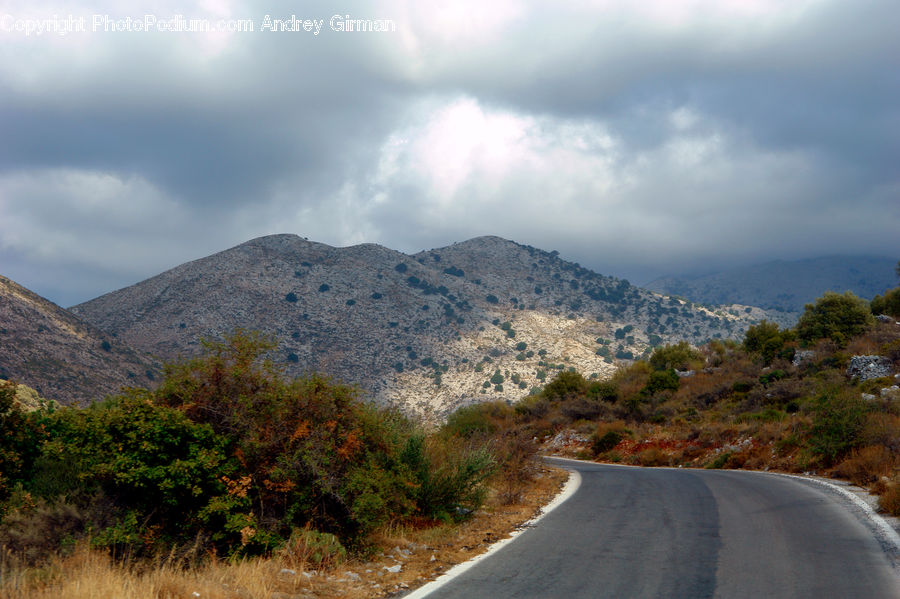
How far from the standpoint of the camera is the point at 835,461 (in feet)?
55.5

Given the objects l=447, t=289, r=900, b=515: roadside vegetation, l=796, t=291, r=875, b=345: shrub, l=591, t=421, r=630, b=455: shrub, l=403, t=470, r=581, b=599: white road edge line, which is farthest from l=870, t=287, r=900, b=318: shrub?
l=403, t=470, r=581, b=599: white road edge line

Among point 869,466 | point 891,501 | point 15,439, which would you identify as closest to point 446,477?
point 15,439

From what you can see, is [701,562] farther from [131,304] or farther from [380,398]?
[131,304]

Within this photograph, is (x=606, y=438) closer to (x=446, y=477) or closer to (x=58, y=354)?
(x=446, y=477)

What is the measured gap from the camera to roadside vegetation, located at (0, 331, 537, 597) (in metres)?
6.77

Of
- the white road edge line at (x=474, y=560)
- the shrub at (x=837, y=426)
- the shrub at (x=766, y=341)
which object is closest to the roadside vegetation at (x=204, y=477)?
the white road edge line at (x=474, y=560)

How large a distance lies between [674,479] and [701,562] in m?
10.1

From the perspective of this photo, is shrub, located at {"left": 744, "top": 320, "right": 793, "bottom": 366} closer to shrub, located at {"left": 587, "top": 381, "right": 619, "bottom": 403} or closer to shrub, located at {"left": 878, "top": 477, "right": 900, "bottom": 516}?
shrub, located at {"left": 587, "top": 381, "right": 619, "bottom": 403}

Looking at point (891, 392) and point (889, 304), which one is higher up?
point (889, 304)

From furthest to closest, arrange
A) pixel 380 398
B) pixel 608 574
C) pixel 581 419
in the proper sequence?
1. pixel 380 398
2. pixel 581 419
3. pixel 608 574

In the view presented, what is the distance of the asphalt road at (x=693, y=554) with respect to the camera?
6336mm

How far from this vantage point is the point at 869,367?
91.2ft

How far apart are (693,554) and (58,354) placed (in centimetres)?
6090

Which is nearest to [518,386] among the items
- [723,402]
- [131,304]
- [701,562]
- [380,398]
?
[380,398]
